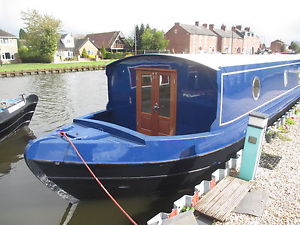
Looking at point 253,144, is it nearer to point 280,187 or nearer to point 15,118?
point 280,187

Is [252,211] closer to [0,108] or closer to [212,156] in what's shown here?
[212,156]

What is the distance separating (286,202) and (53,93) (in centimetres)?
1785

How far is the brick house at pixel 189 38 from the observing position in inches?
2270

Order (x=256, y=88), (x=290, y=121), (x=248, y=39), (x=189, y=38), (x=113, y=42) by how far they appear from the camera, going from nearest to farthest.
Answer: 1. (x=256, y=88)
2. (x=290, y=121)
3. (x=189, y=38)
4. (x=113, y=42)
5. (x=248, y=39)

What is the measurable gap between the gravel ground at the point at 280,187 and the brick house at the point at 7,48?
47592 millimetres

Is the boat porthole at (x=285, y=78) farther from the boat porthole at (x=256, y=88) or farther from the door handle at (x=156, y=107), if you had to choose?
the door handle at (x=156, y=107)

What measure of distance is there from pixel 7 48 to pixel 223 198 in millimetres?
49703

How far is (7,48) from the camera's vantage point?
44.9 meters

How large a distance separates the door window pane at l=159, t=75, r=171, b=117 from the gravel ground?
7.69ft

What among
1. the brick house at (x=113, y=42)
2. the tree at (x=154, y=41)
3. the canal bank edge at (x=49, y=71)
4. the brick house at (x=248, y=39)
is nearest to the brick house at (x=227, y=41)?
the brick house at (x=248, y=39)

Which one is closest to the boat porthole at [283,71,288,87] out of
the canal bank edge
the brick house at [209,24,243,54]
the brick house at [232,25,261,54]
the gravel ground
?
the gravel ground

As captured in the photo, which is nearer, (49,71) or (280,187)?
Answer: (280,187)

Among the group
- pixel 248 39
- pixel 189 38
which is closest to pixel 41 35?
pixel 189 38

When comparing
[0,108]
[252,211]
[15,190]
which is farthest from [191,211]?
[0,108]
